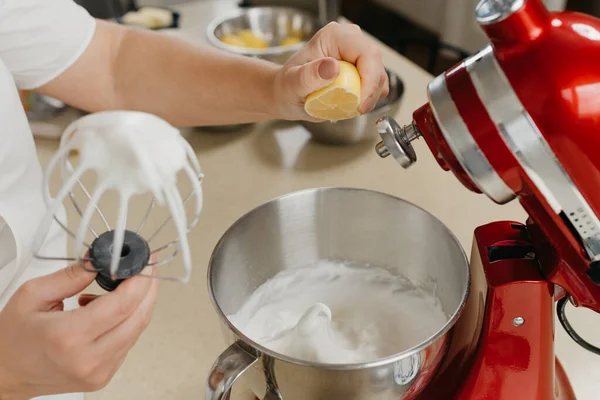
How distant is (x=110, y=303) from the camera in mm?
440

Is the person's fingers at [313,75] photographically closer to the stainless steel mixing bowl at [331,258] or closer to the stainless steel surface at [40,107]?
the stainless steel mixing bowl at [331,258]

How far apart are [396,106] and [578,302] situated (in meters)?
0.62

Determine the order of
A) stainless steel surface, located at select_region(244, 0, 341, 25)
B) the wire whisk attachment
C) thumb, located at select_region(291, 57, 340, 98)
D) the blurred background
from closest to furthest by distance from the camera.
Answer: the wire whisk attachment
thumb, located at select_region(291, 57, 340, 98)
stainless steel surface, located at select_region(244, 0, 341, 25)
the blurred background

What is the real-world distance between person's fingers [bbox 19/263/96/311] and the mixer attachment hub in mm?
23

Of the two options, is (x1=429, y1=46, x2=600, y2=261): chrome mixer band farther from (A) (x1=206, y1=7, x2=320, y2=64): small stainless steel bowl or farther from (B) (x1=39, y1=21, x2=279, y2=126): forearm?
(A) (x1=206, y1=7, x2=320, y2=64): small stainless steel bowl

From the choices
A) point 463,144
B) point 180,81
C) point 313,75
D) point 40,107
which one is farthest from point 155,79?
point 463,144

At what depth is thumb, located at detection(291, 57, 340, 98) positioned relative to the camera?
0.64 metres

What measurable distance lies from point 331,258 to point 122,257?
1.25 feet

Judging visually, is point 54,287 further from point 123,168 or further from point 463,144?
point 463,144

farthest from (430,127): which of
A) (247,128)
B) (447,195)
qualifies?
(247,128)

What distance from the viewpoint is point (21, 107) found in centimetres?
75

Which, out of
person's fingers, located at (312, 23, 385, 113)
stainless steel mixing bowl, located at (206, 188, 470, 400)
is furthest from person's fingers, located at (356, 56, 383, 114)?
stainless steel mixing bowl, located at (206, 188, 470, 400)

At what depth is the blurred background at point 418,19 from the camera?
1.91 metres

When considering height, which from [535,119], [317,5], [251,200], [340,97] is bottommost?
[317,5]
